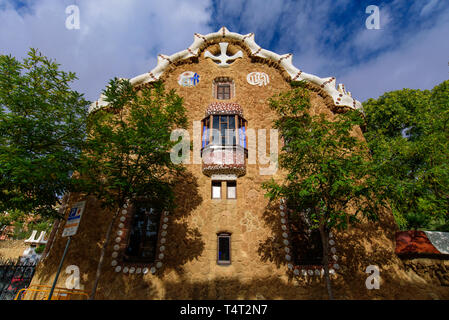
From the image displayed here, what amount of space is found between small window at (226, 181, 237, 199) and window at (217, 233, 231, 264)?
1785 millimetres

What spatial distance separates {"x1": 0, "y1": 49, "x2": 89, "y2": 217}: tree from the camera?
21.7 feet

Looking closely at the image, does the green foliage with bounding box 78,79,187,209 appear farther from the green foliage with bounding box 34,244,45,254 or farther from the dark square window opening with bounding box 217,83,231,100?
the green foliage with bounding box 34,244,45,254

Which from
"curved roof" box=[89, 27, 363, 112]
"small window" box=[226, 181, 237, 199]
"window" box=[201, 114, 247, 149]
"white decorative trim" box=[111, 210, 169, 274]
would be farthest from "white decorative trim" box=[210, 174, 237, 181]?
"curved roof" box=[89, 27, 363, 112]

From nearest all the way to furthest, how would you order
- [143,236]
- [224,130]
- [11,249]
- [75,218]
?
[75,218] < [143,236] < [224,130] < [11,249]

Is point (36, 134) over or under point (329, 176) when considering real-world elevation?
over

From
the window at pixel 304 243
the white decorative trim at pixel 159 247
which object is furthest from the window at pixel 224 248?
the window at pixel 304 243

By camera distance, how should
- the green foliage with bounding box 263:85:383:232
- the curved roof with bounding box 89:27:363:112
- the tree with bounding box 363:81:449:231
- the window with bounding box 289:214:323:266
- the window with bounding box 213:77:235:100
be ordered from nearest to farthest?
the green foliage with bounding box 263:85:383:232 → the tree with bounding box 363:81:449:231 → the window with bounding box 289:214:323:266 → the curved roof with bounding box 89:27:363:112 → the window with bounding box 213:77:235:100

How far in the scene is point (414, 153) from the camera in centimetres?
1066

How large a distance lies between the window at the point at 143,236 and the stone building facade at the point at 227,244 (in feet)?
0.19

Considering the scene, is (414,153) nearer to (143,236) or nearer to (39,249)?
(143,236)

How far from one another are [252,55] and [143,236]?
12227mm

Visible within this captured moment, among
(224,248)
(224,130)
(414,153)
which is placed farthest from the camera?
(224,130)

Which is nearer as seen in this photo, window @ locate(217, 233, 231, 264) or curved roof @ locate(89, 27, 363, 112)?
window @ locate(217, 233, 231, 264)

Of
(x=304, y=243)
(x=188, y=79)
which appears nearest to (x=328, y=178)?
(x=304, y=243)
